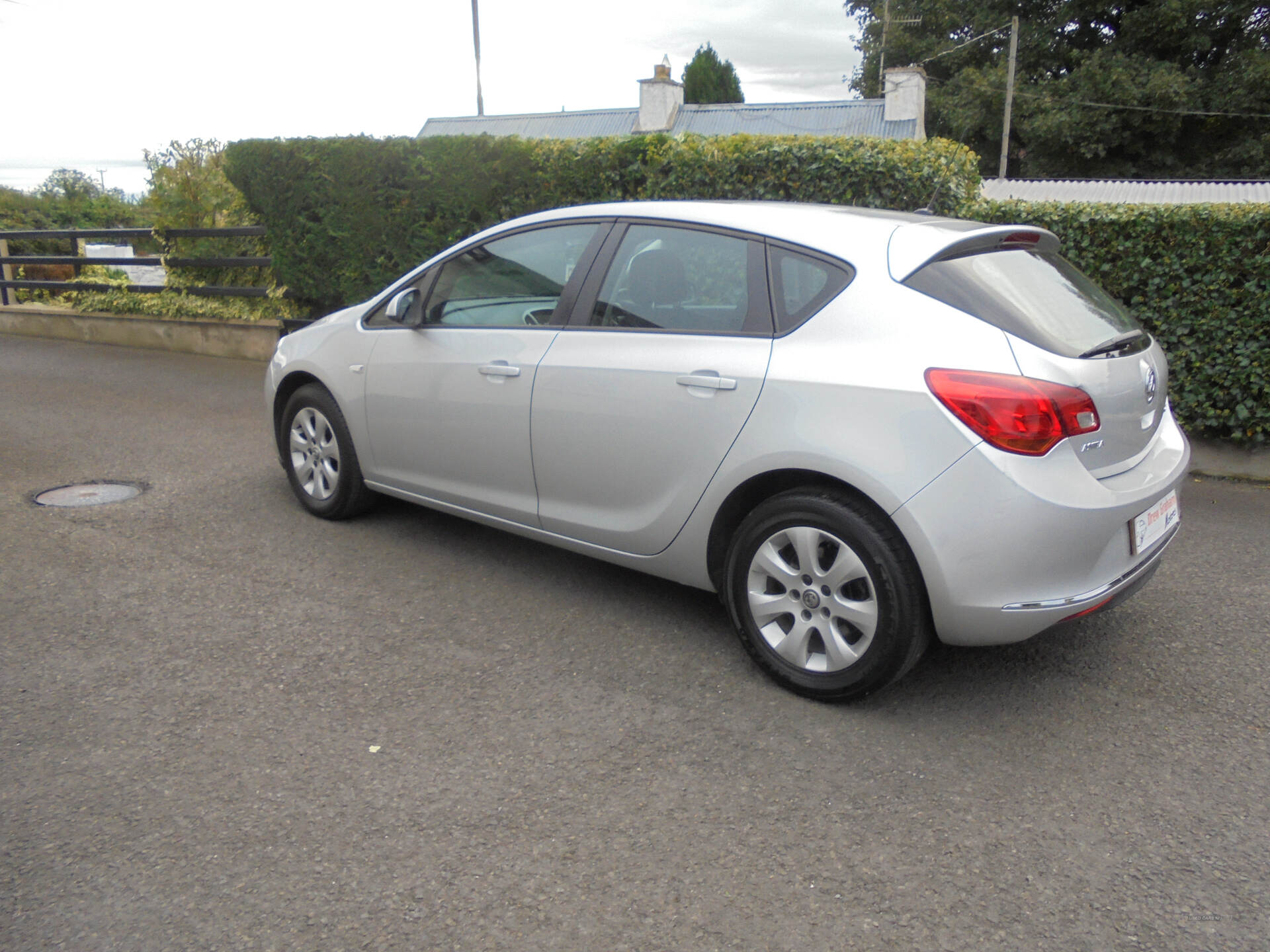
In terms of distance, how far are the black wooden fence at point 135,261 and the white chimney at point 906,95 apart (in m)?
25.8

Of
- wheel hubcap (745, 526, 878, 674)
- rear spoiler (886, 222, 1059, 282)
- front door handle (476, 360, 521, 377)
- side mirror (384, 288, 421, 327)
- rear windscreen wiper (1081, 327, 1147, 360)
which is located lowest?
wheel hubcap (745, 526, 878, 674)

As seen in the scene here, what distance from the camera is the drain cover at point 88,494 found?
5.74m

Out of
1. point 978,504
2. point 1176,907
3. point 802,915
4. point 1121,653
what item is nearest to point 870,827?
point 802,915

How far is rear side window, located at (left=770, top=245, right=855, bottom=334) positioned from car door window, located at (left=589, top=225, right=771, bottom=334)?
0.06 meters

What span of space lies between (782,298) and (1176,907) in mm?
2114

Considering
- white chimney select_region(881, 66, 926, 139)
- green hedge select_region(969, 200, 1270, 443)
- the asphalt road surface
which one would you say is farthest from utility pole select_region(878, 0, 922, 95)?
the asphalt road surface

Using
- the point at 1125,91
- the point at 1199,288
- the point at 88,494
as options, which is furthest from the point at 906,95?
the point at 88,494

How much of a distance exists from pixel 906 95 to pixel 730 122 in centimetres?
606

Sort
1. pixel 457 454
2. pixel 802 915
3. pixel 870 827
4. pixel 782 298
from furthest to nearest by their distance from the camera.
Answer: pixel 457 454 → pixel 782 298 → pixel 870 827 → pixel 802 915

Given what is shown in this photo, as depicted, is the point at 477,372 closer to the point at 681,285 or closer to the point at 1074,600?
the point at 681,285

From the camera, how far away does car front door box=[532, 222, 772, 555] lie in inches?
142

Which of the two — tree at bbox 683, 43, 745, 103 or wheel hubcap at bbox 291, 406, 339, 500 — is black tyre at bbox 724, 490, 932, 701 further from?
tree at bbox 683, 43, 745, 103

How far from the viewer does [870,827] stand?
2.80m

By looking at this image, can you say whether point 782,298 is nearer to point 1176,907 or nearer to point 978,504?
point 978,504
